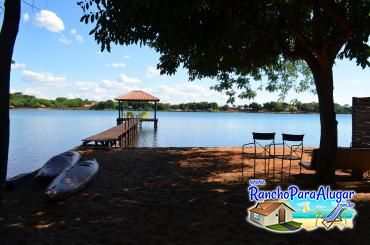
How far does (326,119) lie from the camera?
7602 mm

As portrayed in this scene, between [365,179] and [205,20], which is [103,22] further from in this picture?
[365,179]

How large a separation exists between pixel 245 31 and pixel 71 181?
4744 millimetres

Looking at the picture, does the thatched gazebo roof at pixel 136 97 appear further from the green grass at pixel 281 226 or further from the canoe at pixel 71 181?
the green grass at pixel 281 226

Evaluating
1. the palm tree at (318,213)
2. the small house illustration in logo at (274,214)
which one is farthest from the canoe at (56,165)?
the palm tree at (318,213)

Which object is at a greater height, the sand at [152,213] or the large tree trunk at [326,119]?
the large tree trunk at [326,119]

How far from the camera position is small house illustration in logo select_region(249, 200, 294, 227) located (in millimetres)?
5078

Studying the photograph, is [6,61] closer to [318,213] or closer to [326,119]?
[318,213]

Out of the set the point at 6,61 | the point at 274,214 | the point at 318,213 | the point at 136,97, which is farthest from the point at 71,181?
the point at 136,97

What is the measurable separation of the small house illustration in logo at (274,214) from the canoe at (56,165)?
15.9 feet

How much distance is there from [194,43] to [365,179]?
15.1 feet

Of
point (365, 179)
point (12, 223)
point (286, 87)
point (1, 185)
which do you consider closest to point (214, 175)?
point (365, 179)

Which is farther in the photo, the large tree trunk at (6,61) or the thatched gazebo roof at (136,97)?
the thatched gazebo roof at (136,97)

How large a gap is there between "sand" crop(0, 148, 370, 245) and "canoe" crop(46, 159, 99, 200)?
154 mm

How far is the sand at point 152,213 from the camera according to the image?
15.3 ft
